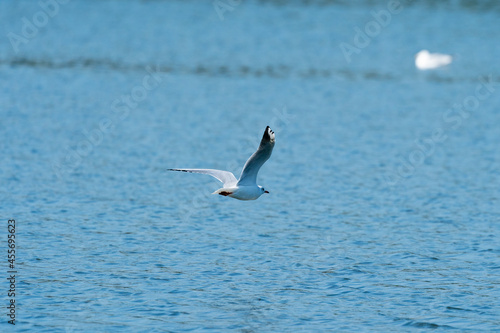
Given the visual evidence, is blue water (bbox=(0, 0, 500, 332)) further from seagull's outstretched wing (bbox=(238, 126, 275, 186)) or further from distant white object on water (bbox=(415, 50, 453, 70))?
seagull's outstretched wing (bbox=(238, 126, 275, 186))

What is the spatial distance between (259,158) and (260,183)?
8.65 m

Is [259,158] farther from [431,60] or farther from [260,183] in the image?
[431,60]

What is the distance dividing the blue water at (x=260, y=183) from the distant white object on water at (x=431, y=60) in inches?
22.0

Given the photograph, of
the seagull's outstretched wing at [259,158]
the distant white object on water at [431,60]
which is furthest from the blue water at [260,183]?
the seagull's outstretched wing at [259,158]

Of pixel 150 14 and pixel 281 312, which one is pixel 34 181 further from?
pixel 150 14

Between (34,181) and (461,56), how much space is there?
109ft

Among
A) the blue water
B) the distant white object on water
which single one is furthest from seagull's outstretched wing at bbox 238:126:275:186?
the distant white object on water

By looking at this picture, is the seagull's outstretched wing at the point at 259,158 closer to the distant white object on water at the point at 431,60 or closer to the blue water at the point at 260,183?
the blue water at the point at 260,183

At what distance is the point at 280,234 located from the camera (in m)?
18.9

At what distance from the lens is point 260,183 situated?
2341 cm

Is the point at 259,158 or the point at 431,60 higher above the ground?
the point at 431,60

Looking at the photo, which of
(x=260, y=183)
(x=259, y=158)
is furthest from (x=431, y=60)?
(x=259, y=158)

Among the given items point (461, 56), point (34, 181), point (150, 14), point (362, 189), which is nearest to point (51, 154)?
point (34, 181)

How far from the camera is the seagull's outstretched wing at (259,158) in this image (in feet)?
46.1
